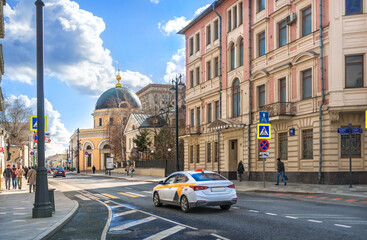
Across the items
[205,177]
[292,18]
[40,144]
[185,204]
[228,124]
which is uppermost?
[292,18]

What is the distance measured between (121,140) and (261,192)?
63066 mm

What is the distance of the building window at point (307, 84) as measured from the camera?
88.3ft

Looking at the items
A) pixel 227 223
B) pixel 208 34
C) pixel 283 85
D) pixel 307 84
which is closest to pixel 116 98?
pixel 208 34

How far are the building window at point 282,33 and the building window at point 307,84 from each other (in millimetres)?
3235

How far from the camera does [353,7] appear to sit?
24531 mm

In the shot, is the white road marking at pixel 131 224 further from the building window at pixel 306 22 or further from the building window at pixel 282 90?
the building window at pixel 282 90

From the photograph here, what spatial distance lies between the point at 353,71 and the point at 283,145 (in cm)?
727

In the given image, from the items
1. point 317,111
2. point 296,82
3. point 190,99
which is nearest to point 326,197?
Answer: point 317,111

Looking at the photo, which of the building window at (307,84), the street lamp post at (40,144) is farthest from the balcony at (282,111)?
the street lamp post at (40,144)

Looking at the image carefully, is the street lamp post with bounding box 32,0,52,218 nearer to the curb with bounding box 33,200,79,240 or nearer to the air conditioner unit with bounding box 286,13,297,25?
the curb with bounding box 33,200,79,240

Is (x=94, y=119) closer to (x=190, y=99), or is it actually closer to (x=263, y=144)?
(x=190, y=99)

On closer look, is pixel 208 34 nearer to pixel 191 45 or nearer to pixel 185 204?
pixel 191 45

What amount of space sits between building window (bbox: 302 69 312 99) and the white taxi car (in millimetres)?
14231

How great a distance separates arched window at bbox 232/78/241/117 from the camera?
35.1 metres
